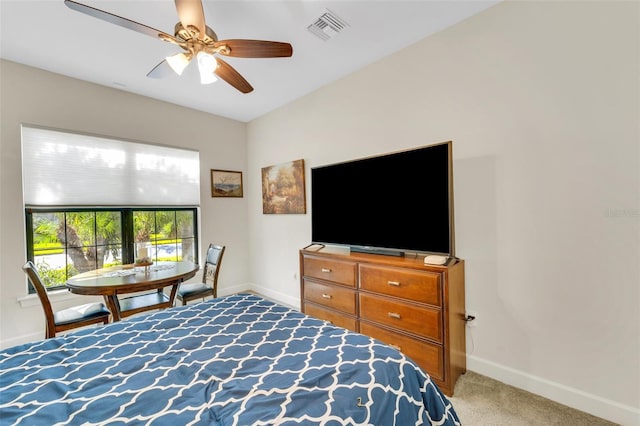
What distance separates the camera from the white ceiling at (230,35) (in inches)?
82.4

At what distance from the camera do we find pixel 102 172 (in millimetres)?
3330

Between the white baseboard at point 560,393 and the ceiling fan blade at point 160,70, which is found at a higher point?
the ceiling fan blade at point 160,70

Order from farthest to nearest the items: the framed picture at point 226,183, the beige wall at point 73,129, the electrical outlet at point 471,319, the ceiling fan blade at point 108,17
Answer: the framed picture at point 226,183 < the beige wall at point 73,129 < the electrical outlet at point 471,319 < the ceiling fan blade at point 108,17

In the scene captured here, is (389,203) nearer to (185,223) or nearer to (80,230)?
(185,223)

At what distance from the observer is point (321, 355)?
1.27 meters

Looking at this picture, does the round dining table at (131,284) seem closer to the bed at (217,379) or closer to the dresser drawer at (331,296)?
the bed at (217,379)

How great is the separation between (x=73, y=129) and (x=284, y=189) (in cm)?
253

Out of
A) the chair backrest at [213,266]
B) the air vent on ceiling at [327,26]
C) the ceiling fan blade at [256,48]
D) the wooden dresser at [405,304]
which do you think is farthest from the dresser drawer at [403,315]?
the air vent on ceiling at [327,26]

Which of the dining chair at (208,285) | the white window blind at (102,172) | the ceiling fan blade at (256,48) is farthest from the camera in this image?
the dining chair at (208,285)

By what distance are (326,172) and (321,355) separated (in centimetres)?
212

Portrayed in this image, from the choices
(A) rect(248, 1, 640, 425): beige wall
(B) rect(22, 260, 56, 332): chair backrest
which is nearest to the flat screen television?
(A) rect(248, 1, 640, 425): beige wall

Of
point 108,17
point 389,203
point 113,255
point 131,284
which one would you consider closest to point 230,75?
point 108,17

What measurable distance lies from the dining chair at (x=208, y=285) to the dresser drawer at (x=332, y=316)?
3.78 feet

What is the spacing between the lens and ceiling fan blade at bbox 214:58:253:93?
2.17m
